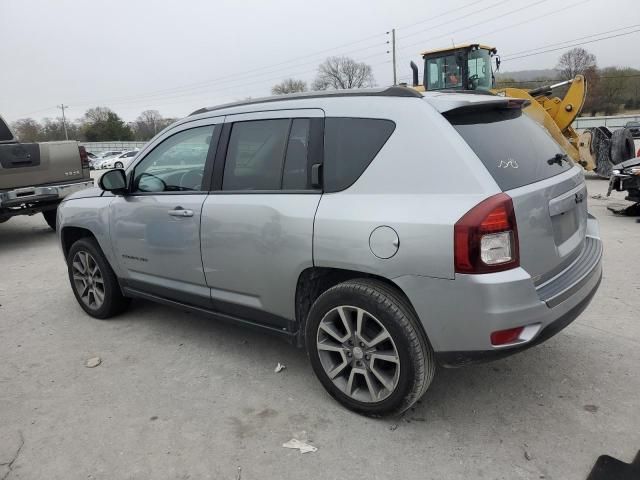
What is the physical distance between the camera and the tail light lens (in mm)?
2359

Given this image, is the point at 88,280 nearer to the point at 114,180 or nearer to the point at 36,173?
the point at 114,180

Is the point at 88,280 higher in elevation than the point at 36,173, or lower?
lower

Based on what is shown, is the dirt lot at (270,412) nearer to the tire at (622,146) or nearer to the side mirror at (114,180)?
the side mirror at (114,180)

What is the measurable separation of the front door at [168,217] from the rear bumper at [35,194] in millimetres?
4685

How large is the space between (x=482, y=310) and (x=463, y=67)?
40.9ft

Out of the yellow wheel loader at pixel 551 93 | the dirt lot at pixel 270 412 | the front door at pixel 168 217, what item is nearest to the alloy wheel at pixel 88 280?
the dirt lot at pixel 270 412

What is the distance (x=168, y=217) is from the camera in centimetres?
373

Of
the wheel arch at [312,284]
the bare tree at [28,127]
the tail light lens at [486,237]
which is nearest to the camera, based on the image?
the tail light lens at [486,237]

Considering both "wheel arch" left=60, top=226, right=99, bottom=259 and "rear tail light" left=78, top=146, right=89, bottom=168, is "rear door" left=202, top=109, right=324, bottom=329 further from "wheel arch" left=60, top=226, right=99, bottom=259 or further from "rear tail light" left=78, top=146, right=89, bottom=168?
"rear tail light" left=78, top=146, right=89, bottom=168

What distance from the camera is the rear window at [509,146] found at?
2584mm

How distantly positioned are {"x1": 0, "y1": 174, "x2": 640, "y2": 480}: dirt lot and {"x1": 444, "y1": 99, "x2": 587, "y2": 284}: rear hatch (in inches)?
35.1

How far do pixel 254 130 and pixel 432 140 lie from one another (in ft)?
4.31

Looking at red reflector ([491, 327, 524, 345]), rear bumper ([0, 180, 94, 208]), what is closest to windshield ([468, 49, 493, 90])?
rear bumper ([0, 180, 94, 208])

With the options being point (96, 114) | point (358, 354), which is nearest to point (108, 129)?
point (96, 114)
